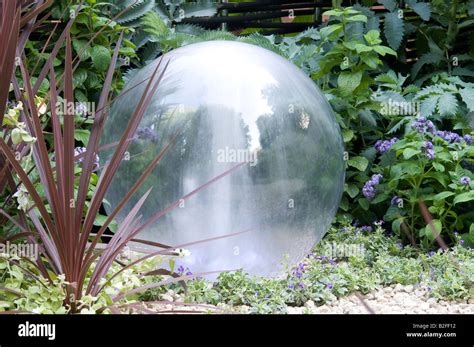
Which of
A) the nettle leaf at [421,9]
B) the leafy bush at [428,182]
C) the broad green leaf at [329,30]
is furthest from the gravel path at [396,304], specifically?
the nettle leaf at [421,9]

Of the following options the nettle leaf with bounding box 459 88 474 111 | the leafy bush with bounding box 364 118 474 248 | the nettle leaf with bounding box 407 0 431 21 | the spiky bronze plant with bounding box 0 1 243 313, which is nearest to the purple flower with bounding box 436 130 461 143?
the leafy bush with bounding box 364 118 474 248

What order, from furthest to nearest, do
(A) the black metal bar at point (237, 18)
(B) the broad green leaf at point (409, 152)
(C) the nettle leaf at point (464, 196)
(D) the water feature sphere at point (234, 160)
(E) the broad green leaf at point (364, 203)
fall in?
(A) the black metal bar at point (237, 18) → (E) the broad green leaf at point (364, 203) → (B) the broad green leaf at point (409, 152) → (C) the nettle leaf at point (464, 196) → (D) the water feature sphere at point (234, 160)

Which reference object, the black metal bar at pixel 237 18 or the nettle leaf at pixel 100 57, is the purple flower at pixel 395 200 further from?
the black metal bar at pixel 237 18

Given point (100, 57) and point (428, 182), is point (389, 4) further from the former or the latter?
point (100, 57)

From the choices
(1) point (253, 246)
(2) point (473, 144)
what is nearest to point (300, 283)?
(1) point (253, 246)

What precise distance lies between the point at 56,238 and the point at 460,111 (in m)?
3.11

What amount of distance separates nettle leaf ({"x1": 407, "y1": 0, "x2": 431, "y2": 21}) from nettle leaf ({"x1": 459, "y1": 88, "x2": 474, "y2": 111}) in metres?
0.74

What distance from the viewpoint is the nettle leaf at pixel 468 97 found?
4.43 m

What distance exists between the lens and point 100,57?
4.27m

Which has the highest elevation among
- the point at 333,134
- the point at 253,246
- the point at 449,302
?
the point at 333,134

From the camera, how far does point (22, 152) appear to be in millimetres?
2467

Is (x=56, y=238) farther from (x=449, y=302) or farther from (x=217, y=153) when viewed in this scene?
(x=449, y=302)

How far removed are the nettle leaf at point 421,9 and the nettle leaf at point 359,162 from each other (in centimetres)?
120

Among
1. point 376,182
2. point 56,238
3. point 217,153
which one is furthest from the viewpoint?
point 376,182
